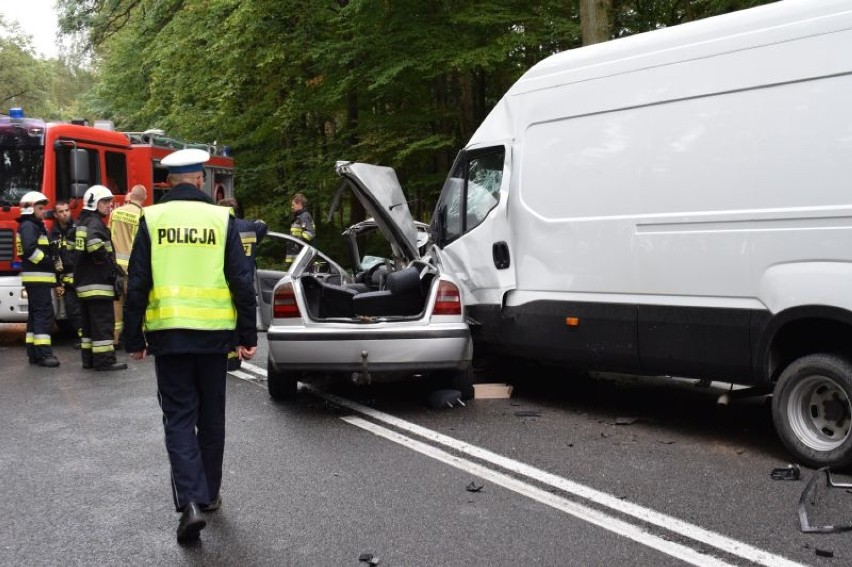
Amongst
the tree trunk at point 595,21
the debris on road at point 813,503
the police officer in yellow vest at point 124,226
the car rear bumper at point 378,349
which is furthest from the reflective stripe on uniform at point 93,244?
the debris on road at point 813,503

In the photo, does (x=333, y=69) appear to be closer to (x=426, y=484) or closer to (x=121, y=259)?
(x=121, y=259)

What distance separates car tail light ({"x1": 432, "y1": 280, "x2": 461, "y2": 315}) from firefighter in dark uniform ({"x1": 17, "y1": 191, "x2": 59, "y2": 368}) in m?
5.08

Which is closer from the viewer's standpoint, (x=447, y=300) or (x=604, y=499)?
(x=604, y=499)

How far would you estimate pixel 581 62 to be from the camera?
6648 millimetres

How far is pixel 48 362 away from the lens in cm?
985

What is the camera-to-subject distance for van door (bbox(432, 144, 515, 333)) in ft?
24.1

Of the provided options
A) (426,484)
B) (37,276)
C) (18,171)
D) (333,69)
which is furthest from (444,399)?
(333,69)

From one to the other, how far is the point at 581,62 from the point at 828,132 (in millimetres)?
2090

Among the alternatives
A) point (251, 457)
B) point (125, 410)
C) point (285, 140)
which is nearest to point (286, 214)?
point (285, 140)

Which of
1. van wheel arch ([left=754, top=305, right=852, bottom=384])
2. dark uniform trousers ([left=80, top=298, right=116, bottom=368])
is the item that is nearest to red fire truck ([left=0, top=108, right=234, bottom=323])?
dark uniform trousers ([left=80, top=298, right=116, bottom=368])

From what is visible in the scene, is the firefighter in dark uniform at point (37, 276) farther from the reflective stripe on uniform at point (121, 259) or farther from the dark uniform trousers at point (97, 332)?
the reflective stripe on uniform at point (121, 259)

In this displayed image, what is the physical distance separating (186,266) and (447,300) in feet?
9.78

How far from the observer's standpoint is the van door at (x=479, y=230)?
7.36 metres

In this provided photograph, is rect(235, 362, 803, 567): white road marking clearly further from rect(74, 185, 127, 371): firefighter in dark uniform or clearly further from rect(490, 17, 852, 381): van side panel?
rect(74, 185, 127, 371): firefighter in dark uniform
